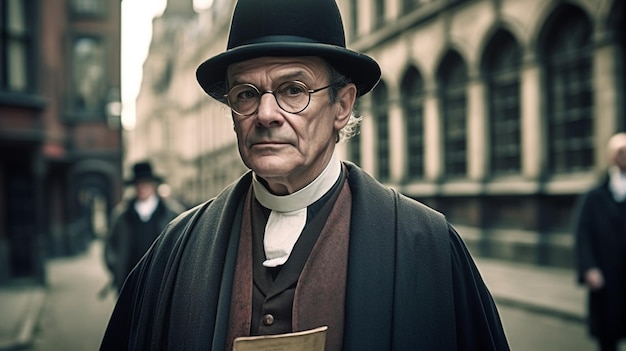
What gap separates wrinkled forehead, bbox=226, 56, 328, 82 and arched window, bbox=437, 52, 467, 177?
47.5 feet

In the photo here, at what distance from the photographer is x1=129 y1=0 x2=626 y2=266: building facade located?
1188 cm

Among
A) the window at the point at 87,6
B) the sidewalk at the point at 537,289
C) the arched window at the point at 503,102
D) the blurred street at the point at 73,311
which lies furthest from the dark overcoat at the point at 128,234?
the window at the point at 87,6

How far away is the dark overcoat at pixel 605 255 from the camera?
215 inches

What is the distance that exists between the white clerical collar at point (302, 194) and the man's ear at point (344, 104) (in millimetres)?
133

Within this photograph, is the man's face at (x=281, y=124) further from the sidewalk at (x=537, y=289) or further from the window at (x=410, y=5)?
the window at (x=410, y=5)

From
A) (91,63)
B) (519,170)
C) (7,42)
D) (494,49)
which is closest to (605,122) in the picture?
(519,170)

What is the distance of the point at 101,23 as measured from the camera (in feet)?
70.3

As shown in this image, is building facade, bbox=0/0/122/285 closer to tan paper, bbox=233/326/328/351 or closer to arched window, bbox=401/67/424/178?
arched window, bbox=401/67/424/178

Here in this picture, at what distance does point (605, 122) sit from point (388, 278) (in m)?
10.5

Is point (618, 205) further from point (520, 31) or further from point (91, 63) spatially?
point (91, 63)

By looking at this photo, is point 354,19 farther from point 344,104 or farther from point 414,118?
point 344,104

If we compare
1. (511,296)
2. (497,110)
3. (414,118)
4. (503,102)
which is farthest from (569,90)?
(414,118)

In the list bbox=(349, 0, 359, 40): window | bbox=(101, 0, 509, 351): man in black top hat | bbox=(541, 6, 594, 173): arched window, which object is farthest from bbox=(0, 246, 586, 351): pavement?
bbox=(349, 0, 359, 40): window

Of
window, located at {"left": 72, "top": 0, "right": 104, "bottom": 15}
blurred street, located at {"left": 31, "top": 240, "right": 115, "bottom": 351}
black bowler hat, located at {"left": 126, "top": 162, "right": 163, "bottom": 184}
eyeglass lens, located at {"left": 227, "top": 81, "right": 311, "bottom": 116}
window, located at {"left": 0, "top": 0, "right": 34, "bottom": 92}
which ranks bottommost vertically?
blurred street, located at {"left": 31, "top": 240, "right": 115, "bottom": 351}
